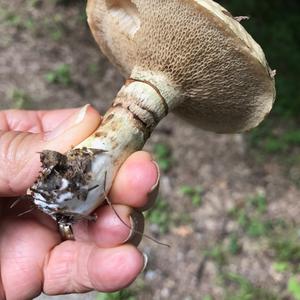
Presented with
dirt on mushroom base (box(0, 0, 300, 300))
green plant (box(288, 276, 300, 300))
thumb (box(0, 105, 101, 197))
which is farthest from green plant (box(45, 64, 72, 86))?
thumb (box(0, 105, 101, 197))

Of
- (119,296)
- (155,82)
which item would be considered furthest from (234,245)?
(155,82)

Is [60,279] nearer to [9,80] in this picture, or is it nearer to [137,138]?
[137,138]

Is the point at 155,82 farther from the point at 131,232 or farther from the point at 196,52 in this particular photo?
the point at 131,232

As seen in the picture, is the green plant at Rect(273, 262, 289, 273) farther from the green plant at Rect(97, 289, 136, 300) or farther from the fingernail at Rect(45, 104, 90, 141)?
the fingernail at Rect(45, 104, 90, 141)

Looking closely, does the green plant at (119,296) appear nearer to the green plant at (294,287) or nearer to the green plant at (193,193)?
the green plant at (193,193)

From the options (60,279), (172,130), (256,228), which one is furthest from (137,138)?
(172,130)
